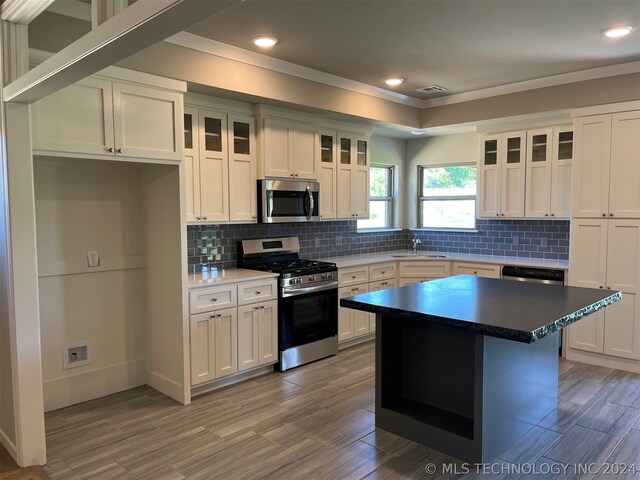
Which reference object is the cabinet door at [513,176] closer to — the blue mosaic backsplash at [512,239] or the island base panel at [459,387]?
the blue mosaic backsplash at [512,239]

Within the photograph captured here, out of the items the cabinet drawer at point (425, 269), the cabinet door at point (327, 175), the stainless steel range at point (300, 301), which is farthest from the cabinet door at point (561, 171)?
the stainless steel range at point (300, 301)

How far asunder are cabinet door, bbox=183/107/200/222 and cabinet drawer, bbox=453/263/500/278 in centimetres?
300

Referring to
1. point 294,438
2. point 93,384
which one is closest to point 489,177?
point 294,438

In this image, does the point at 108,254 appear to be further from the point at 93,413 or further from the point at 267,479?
the point at 267,479

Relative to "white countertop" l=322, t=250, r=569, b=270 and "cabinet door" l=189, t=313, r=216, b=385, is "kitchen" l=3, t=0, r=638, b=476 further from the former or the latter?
"white countertop" l=322, t=250, r=569, b=270

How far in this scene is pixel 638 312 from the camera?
4.14 metres

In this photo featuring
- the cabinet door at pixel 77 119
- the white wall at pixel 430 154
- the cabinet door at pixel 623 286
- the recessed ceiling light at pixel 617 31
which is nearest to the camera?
the cabinet door at pixel 77 119

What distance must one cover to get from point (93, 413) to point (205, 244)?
5.17 ft

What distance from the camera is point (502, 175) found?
5.23m

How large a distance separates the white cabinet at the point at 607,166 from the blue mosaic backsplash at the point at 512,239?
2.56ft

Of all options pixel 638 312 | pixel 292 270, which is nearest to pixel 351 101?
pixel 292 270

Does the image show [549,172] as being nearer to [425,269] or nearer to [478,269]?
[478,269]

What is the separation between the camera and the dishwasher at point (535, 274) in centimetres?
461

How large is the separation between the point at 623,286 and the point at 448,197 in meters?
2.37
